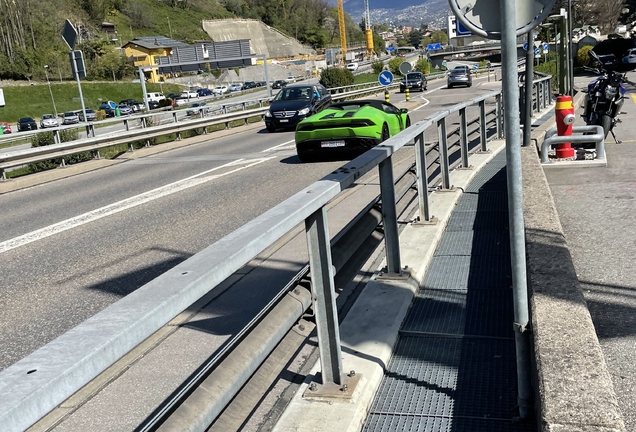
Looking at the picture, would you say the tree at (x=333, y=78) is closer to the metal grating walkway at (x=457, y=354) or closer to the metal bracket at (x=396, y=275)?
the metal grating walkway at (x=457, y=354)

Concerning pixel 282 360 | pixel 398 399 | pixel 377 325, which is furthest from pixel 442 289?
pixel 282 360

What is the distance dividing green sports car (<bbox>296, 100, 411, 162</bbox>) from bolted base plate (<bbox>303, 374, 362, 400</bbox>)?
11115 millimetres

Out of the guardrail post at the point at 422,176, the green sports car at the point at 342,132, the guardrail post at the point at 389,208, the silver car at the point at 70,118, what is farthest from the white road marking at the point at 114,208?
the silver car at the point at 70,118

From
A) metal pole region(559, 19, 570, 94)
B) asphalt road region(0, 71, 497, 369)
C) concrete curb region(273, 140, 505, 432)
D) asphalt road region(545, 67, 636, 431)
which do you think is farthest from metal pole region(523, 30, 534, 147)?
metal pole region(559, 19, 570, 94)

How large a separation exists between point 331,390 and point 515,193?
1.31 m

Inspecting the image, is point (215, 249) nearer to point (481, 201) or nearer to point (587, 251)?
point (587, 251)

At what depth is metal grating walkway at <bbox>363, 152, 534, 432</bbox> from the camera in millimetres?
3412

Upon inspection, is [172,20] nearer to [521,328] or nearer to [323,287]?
[323,287]

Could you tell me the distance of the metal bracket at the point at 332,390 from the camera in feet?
11.3

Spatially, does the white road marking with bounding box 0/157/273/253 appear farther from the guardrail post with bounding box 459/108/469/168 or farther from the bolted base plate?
the bolted base plate

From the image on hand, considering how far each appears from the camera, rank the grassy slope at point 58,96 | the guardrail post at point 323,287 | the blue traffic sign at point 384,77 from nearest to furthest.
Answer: the guardrail post at point 323,287 < the blue traffic sign at point 384,77 < the grassy slope at point 58,96

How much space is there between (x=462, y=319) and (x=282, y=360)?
1.98 m

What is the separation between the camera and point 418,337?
172 inches

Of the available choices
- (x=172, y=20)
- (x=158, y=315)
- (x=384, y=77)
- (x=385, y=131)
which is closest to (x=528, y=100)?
(x=385, y=131)
